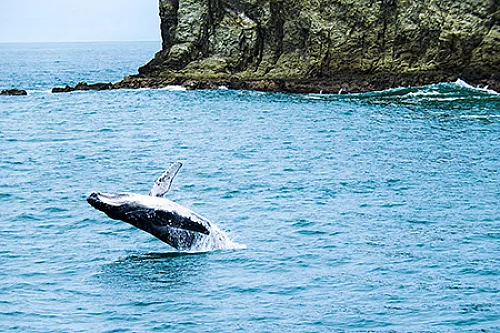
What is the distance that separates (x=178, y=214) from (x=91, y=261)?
10.0 feet

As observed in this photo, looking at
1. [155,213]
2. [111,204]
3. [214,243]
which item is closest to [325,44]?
[214,243]

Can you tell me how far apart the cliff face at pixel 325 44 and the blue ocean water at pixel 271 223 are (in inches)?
329

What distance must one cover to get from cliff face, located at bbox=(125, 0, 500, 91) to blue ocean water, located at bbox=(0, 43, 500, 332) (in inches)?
329

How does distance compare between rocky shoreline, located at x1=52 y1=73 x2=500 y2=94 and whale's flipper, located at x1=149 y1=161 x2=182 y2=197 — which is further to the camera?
rocky shoreline, located at x1=52 y1=73 x2=500 y2=94

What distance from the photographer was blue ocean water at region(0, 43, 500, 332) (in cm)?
1870

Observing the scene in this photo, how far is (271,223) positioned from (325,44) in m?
40.3

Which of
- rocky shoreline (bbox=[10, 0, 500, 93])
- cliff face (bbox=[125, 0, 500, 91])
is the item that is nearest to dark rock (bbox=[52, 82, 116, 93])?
rocky shoreline (bbox=[10, 0, 500, 93])

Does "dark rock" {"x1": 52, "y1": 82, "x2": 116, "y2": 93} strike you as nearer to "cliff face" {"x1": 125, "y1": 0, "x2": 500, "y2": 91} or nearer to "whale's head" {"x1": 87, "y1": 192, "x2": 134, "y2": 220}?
"cliff face" {"x1": 125, "y1": 0, "x2": 500, "y2": 91}

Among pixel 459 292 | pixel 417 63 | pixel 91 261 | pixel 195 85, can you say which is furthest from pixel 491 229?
pixel 195 85

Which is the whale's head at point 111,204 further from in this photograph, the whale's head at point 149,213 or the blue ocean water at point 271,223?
the blue ocean water at point 271,223

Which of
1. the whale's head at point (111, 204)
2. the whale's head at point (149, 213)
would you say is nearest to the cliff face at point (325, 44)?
the whale's head at point (149, 213)

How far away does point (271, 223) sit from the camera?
26.6 meters

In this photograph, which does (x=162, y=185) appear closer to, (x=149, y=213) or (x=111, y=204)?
(x=149, y=213)

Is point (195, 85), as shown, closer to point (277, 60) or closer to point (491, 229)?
point (277, 60)
